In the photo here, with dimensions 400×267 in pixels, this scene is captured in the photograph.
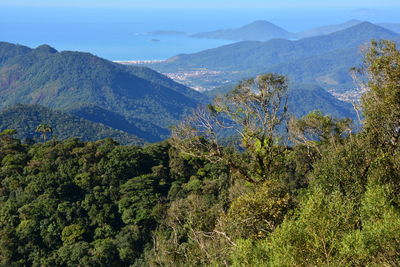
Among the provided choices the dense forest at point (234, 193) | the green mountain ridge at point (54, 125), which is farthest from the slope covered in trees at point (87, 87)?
the dense forest at point (234, 193)

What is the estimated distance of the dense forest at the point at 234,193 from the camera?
28.9 ft

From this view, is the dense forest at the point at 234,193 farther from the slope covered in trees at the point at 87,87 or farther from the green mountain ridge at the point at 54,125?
the slope covered in trees at the point at 87,87

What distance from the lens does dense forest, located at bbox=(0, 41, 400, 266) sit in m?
8.80

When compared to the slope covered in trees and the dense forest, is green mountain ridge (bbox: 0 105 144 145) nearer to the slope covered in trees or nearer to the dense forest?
the slope covered in trees

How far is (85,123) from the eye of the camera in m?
91.8

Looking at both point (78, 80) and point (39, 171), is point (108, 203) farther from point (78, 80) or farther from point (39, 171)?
point (78, 80)

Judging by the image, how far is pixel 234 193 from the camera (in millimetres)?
16859

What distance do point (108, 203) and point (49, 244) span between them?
4522mm

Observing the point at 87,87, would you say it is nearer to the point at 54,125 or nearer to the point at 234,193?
the point at 54,125

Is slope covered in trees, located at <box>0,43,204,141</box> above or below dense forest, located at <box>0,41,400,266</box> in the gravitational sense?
below

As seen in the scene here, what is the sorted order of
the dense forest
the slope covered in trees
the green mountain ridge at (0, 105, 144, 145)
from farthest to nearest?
the slope covered in trees
the green mountain ridge at (0, 105, 144, 145)
the dense forest

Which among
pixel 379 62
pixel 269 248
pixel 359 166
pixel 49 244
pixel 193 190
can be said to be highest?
pixel 379 62

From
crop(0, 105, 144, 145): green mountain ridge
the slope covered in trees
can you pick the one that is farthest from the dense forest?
the slope covered in trees

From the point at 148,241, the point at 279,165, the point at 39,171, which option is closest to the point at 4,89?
the point at 39,171
